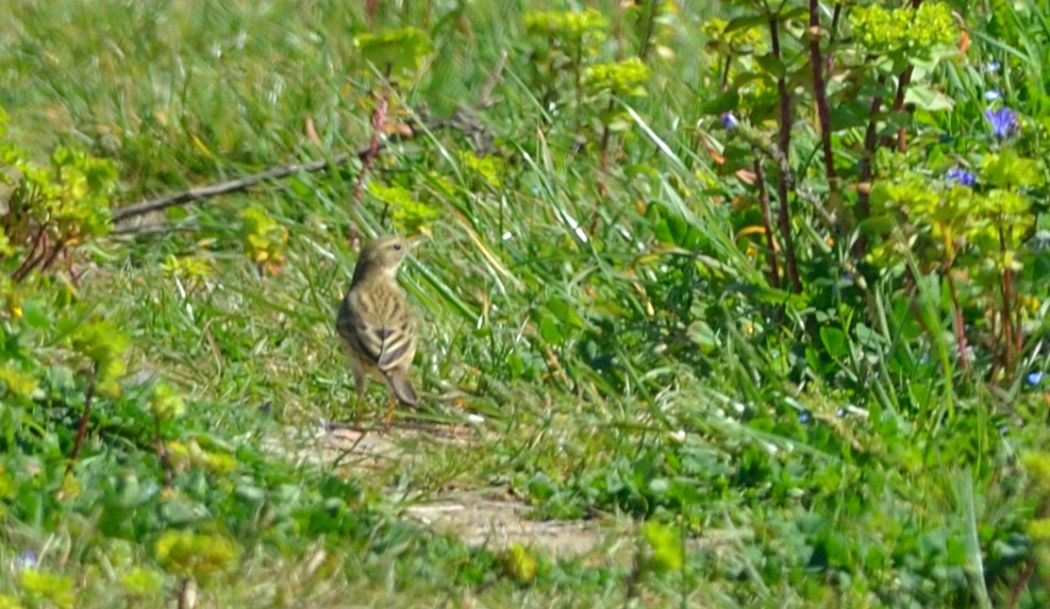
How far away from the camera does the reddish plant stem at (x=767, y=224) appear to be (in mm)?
6633

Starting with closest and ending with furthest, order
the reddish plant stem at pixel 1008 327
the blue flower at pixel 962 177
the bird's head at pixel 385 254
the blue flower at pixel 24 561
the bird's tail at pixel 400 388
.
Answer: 1. the blue flower at pixel 24 561
2. the reddish plant stem at pixel 1008 327
3. the bird's tail at pixel 400 388
4. the blue flower at pixel 962 177
5. the bird's head at pixel 385 254

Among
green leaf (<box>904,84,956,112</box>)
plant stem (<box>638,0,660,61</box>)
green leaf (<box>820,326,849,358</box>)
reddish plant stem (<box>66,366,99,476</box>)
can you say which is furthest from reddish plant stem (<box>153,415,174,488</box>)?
plant stem (<box>638,0,660,61</box>)

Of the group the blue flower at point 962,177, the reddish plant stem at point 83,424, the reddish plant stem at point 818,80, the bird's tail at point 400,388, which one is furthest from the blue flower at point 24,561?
the blue flower at point 962,177

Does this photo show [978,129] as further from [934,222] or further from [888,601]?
[888,601]

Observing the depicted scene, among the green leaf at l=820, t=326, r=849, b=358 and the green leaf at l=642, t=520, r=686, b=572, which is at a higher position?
the green leaf at l=642, t=520, r=686, b=572

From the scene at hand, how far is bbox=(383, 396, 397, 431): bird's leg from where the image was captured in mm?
6605

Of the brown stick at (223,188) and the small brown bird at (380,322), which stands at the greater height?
the small brown bird at (380,322)

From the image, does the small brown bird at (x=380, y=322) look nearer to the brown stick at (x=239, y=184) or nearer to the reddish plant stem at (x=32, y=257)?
the brown stick at (x=239, y=184)

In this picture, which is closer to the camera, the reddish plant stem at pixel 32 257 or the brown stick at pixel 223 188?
the reddish plant stem at pixel 32 257

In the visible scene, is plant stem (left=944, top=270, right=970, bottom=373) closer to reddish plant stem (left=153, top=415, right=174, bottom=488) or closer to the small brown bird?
the small brown bird

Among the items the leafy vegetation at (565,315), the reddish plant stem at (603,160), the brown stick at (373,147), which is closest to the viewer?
the leafy vegetation at (565,315)

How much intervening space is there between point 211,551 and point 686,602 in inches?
48.0

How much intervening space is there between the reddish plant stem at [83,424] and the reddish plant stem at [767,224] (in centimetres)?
206

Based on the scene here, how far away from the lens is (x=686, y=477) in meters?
5.79
